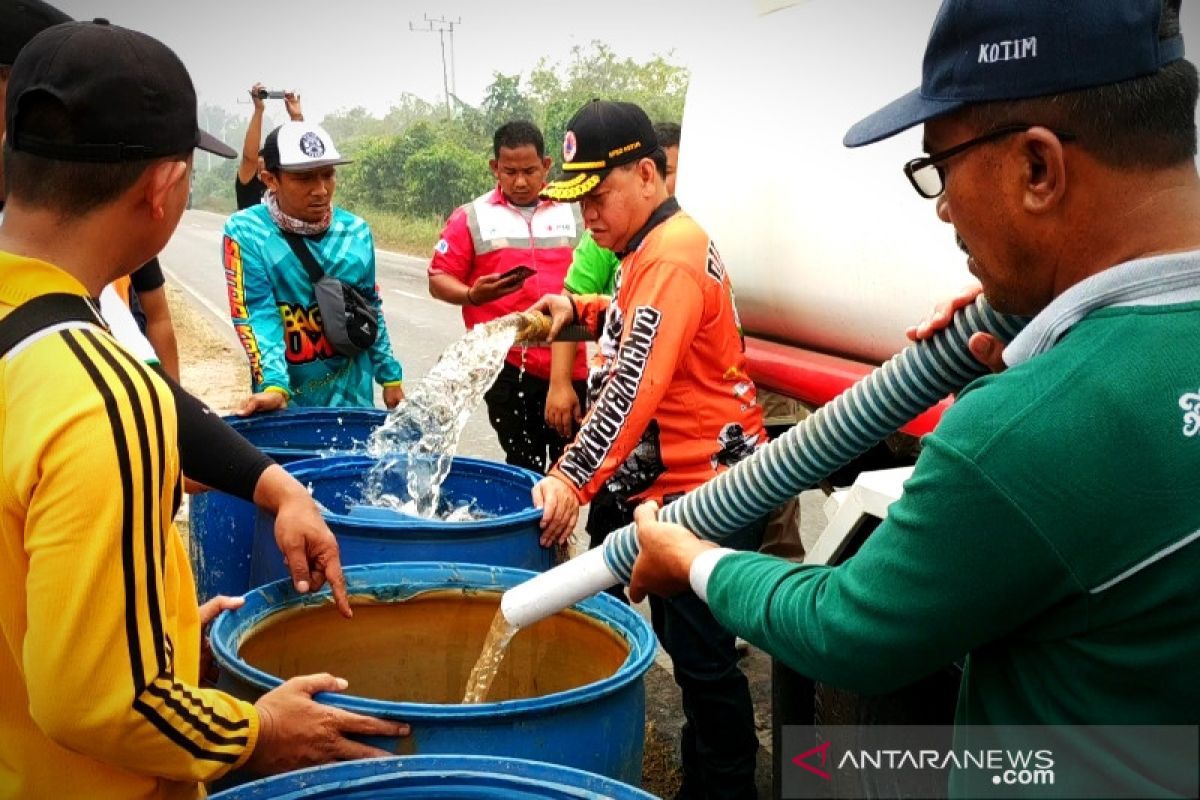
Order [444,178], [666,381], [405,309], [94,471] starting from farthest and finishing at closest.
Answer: [444,178], [405,309], [666,381], [94,471]

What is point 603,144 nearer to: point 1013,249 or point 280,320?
point 280,320

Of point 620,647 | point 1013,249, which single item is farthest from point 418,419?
point 1013,249

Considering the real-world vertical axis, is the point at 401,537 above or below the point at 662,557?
below

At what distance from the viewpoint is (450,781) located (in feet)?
5.12

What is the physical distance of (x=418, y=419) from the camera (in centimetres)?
324

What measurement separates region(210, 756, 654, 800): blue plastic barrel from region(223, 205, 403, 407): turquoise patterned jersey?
94.5 inches

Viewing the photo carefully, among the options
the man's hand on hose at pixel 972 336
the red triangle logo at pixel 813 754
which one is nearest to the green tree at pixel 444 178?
the red triangle logo at pixel 813 754

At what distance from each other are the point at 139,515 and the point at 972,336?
3.96 ft

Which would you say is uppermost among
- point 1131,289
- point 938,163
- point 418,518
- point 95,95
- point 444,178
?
point 95,95

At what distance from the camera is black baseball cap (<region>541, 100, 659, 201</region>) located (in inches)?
123

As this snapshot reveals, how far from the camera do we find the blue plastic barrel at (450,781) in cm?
153

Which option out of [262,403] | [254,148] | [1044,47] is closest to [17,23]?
[262,403]

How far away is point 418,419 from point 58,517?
1.94 meters

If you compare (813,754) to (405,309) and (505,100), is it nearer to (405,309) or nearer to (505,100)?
(405,309)
